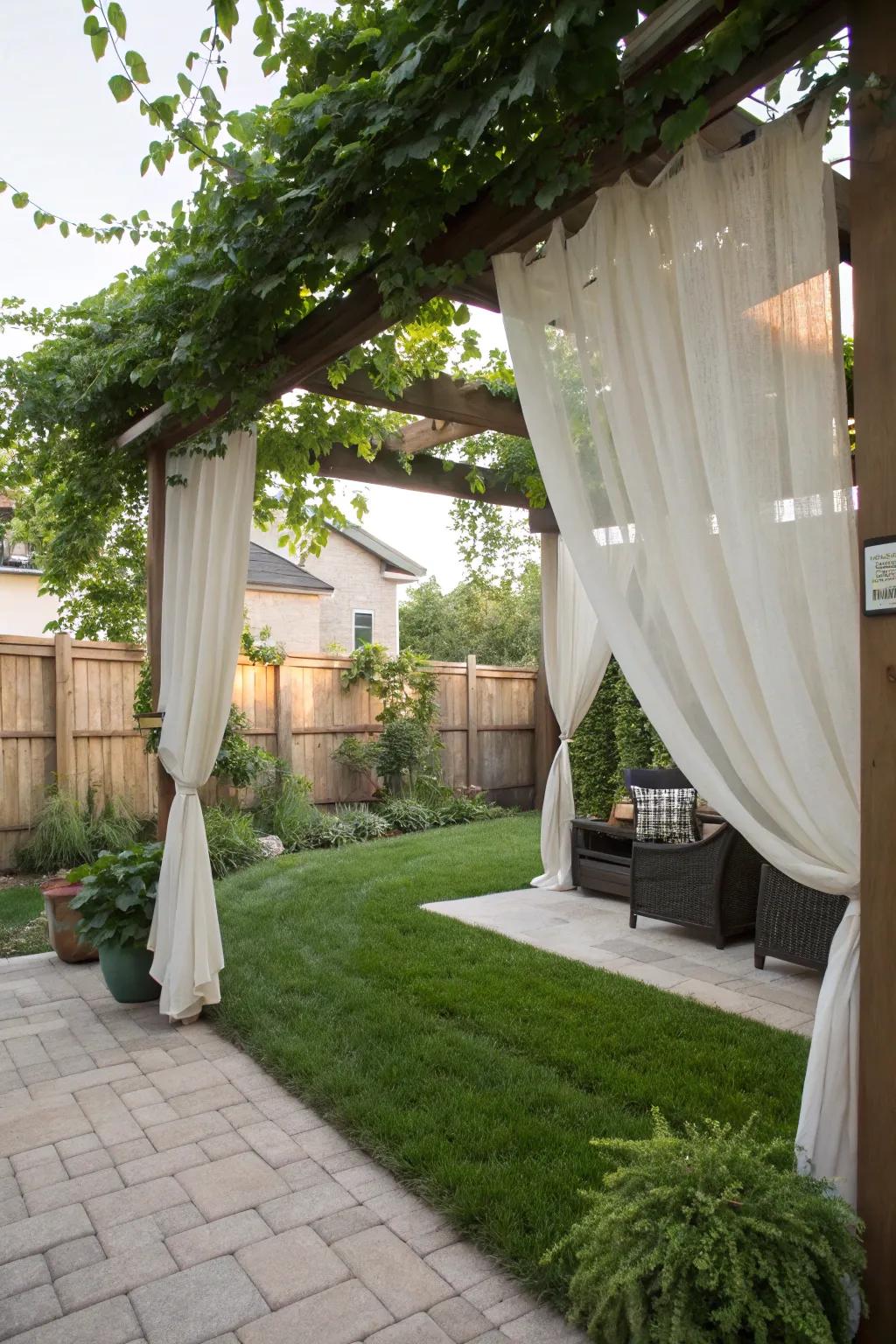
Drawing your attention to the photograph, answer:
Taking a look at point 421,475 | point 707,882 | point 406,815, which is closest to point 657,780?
point 707,882

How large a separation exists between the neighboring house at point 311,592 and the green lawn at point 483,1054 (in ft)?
24.4

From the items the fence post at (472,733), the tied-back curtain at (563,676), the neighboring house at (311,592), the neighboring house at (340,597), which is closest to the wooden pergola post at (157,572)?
the tied-back curtain at (563,676)

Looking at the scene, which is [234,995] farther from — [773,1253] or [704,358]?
[704,358]

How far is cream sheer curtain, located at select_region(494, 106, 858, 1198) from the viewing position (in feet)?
5.69

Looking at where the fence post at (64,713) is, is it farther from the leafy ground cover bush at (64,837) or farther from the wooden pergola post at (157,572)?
the wooden pergola post at (157,572)

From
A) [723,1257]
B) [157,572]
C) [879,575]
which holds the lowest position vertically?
[723,1257]

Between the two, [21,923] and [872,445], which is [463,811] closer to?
[21,923]

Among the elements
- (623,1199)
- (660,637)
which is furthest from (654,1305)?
(660,637)

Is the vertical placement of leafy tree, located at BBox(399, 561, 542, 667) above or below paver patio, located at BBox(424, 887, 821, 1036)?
above

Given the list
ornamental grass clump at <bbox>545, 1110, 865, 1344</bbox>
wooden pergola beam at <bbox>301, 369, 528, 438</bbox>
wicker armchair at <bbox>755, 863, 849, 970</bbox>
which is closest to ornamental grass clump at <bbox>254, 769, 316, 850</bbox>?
wooden pergola beam at <bbox>301, 369, 528, 438</bbox>

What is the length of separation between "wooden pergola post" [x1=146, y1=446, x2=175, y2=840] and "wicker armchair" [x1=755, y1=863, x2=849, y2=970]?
2.91 metres

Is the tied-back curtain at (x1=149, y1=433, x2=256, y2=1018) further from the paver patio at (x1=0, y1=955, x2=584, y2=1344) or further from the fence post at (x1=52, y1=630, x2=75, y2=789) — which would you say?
the fence post at (x1=52, y1=630, x2=75, y2=789)

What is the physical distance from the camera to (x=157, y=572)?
433 centimetres

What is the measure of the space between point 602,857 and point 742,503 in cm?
446
